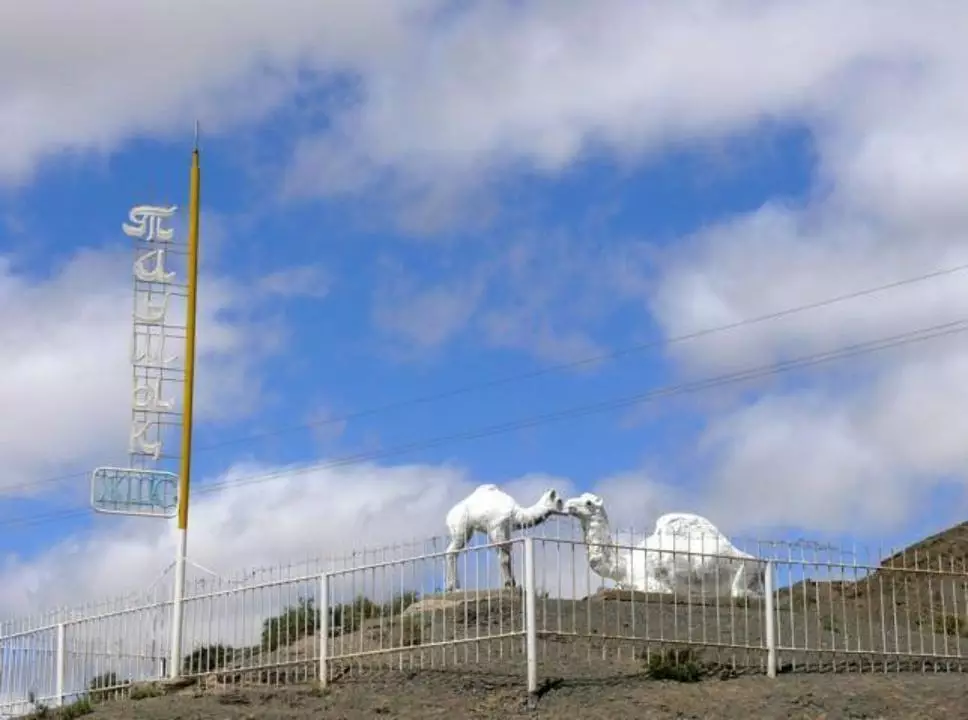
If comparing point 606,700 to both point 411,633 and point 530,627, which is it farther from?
point 411,633

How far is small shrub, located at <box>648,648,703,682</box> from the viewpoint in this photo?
62.0 feet

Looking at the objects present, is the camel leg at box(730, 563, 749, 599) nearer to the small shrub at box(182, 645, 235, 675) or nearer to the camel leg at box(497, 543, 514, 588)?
the camel leg at box(497, 543, 514, 588)

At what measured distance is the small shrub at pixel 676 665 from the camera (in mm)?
18891

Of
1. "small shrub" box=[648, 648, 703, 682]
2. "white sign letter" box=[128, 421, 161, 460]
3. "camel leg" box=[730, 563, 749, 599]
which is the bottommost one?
"small shrub" box=[648, 648, 703, 682]

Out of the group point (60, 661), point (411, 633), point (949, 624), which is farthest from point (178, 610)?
point (949, 624)

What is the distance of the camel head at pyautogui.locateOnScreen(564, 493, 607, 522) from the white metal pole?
5526mm

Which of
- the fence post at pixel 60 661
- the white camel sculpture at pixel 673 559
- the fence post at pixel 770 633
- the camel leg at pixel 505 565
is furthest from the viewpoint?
the fence post at pixel 60 661

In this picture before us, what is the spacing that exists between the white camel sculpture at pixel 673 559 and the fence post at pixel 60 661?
744 centimetres

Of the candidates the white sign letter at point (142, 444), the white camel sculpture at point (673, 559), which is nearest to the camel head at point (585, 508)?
the white camel sculpture at point (673, 559)

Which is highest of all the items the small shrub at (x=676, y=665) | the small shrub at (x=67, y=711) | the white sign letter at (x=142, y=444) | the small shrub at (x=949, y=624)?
the white sign letter at (x=142, y=444)

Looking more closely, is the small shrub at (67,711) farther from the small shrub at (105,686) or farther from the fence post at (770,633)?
the fence post at (770,633)

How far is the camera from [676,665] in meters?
19.0

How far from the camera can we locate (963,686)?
1898cm

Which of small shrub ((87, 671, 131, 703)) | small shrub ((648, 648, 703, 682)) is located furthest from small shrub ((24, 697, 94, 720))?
small shrub ((648, 648, 703, 682))
